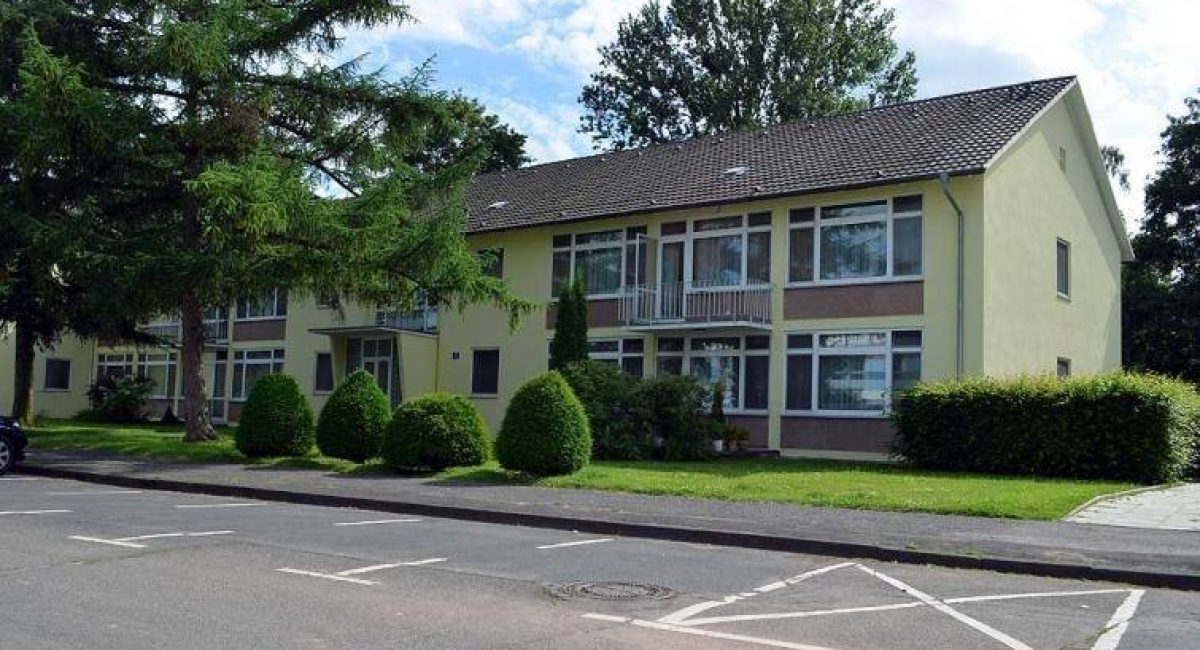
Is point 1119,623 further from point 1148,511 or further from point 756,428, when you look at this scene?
point 756,428

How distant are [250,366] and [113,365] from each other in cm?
990

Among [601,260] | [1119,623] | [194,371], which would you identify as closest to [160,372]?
[194,371]

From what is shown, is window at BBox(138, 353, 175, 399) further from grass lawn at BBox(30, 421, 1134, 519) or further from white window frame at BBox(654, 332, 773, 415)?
white window frame at BBox(654, 332, 773, 415)

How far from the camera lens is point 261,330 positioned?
38594 millimetres

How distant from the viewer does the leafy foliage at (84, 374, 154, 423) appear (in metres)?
39.2

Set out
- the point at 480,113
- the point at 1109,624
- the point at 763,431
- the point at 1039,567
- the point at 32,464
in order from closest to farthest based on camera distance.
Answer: the point at 1109,624, the point at 1039,567, the point at 32,464, the point at 763,431, the point at 480,113

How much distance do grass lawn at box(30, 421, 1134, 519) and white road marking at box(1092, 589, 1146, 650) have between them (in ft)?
14.1

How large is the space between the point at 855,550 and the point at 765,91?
Answer: 127ft

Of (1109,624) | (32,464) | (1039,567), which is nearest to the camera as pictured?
(1109,624)

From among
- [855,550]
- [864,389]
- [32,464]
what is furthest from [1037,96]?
[32,464]

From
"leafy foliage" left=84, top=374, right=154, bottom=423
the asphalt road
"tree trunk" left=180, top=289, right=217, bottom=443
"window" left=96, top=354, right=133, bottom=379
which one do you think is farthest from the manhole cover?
"window" left=96, top=354, right=133, bottom=379

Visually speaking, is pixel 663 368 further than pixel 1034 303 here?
Yes

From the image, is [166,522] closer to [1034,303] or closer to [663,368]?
[663,368]

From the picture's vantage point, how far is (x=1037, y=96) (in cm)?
2542
